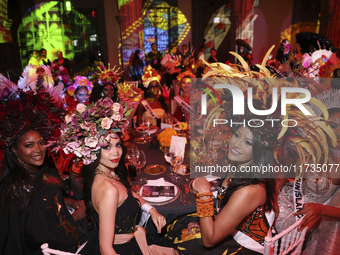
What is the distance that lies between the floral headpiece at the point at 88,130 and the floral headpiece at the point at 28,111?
0.39 meters

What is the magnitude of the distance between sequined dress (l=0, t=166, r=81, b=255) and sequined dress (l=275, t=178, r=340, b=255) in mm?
1855

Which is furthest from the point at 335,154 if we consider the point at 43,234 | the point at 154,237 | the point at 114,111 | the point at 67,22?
the point at 67,22

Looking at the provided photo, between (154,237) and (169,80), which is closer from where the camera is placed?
(154,237)

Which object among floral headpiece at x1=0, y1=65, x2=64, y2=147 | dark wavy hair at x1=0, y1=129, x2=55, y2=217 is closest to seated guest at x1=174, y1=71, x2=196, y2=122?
floral headpiece at x1=0, y1=65, x2=64, y2=147

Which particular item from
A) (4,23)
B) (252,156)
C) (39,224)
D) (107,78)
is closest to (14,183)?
(39,224)

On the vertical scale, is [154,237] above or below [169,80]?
below

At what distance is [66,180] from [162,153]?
117 cm

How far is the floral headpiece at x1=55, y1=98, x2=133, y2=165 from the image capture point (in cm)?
193

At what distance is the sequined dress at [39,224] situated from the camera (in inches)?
77.0

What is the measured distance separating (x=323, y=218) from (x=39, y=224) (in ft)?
7.71

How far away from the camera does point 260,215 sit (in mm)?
1962

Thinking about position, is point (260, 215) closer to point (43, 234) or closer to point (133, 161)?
point (133, 161)

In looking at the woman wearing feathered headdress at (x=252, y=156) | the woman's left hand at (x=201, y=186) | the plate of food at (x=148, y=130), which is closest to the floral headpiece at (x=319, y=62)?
the woman wearing feathered headdress at (x=252, y=156)

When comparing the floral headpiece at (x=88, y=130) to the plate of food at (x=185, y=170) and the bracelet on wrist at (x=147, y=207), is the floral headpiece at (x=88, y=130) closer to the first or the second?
the bracelet on wrist at (x=147, y=207)
